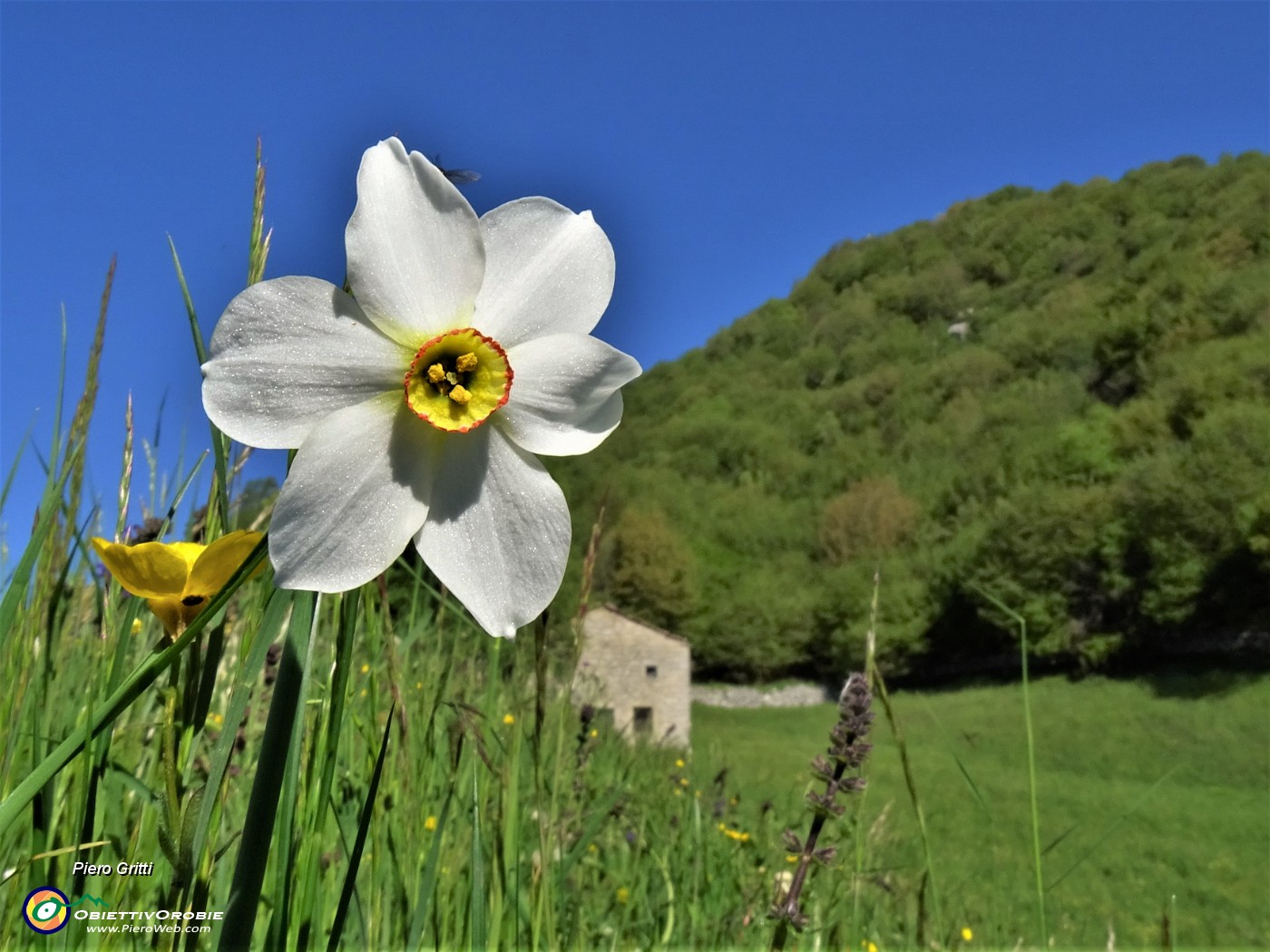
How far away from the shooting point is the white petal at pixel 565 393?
1.41 feet

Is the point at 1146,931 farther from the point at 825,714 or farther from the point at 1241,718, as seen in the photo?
the point at 825,714

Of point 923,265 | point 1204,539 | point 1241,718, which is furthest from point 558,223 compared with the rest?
point 923,265

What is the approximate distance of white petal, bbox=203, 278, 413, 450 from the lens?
1.27 feet

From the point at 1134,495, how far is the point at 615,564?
56.2 feet

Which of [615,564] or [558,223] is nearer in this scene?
[558,223]

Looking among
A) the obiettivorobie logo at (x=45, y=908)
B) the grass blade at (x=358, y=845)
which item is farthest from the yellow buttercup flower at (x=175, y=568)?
the obiettivorobie logo at (x=45, y=908)

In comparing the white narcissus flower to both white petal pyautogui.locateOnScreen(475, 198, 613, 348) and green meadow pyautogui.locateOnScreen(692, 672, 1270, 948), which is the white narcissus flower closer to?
white petal pyautogui.locateOnScreen(475, 198, 613, 348)

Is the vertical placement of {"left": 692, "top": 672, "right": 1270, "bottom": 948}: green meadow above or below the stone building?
below

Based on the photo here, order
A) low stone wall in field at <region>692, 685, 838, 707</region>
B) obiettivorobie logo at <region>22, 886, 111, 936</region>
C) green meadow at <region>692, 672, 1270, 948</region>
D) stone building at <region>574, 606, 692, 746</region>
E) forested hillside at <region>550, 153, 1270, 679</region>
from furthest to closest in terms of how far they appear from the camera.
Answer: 1. low stone wall in field at <region>692, 685, 838, 707</region>
2. forested hillside at <region>550, 153, 1270, 679</region>
3. stone building at <region>574, 606, 692, 746</region>
4. green meadow at <region>692, 672, 1270, 948</region>
5. obiettivorobie logo at <region>22, 886, 111, 936</region>

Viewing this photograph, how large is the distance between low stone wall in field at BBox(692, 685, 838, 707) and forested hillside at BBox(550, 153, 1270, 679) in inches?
42.1

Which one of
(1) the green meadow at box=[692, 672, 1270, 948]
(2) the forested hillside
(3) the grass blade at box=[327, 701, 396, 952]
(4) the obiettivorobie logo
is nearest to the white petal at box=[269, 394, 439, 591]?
(3) the grass blade at box=[327, 701, 396, 952]

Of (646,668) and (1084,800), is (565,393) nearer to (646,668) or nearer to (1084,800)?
(1084,800)

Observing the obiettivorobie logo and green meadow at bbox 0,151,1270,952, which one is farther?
the obiettivorobie logo

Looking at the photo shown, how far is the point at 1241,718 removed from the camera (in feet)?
55.3
